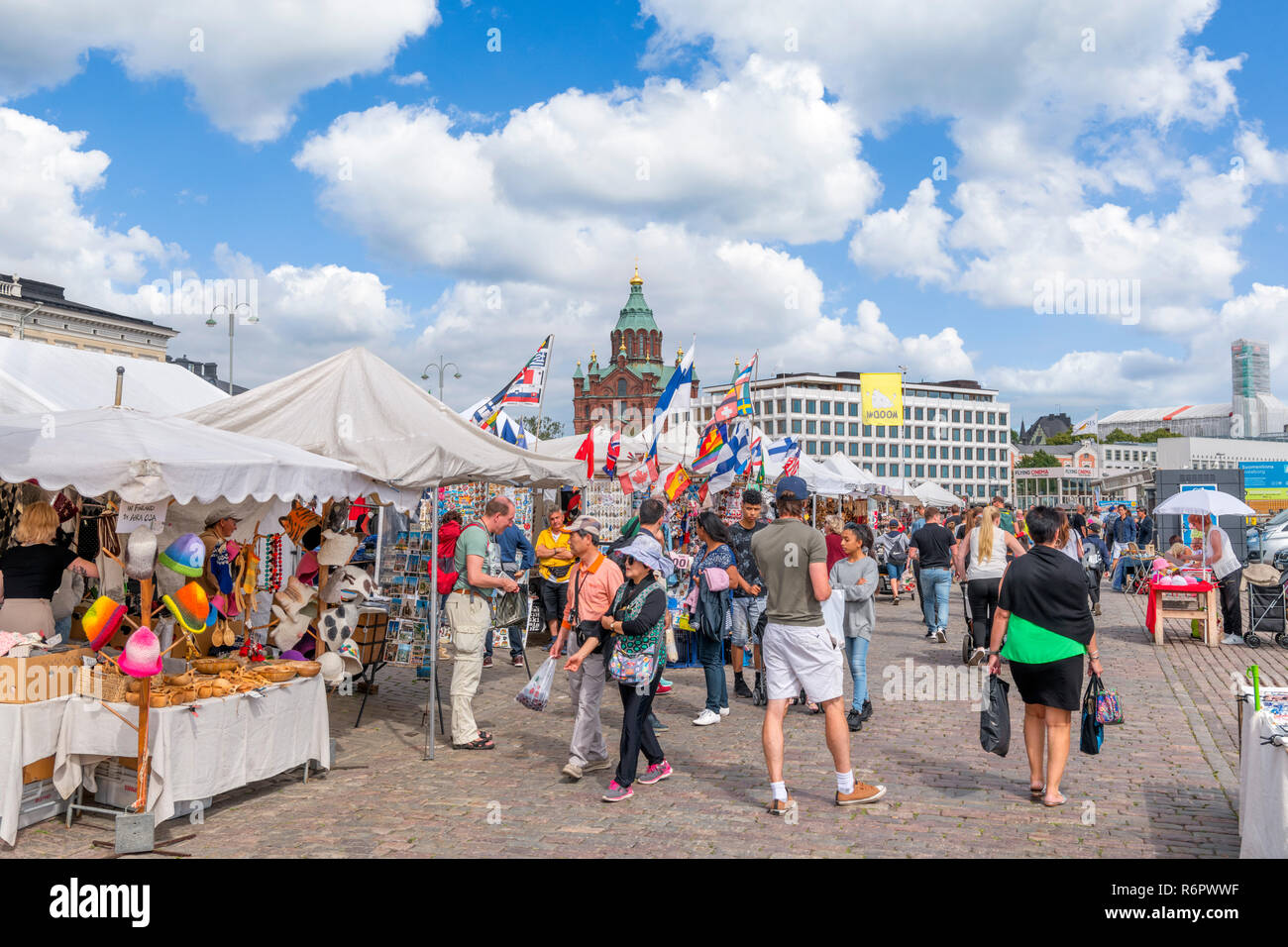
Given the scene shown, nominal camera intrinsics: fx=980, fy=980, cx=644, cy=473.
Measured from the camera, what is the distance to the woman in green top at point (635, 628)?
6.41 metres

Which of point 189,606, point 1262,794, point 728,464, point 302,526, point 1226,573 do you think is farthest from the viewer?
point 728,464

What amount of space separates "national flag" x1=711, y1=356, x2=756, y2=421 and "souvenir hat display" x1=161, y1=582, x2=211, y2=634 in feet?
29.4

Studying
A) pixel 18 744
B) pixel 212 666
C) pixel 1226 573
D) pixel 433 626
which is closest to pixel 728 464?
pixel 1226 573

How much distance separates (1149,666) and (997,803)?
6.78m

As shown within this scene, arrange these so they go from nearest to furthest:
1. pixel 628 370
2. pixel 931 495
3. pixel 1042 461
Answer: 1. pixel 931 495
2. pixel 628 370
3. pixel 1042 461

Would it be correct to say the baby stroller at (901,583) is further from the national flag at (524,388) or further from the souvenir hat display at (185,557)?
the souvenir hat display at (185,557)

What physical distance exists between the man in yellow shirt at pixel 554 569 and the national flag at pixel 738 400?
11.0ft

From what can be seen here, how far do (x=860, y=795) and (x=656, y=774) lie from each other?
4.72 ft

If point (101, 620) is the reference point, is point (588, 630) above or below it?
below

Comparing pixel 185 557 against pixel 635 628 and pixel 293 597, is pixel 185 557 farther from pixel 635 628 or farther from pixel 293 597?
pixel 635 628

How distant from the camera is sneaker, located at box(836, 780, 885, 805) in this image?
6.20m

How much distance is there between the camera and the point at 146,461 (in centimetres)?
563
